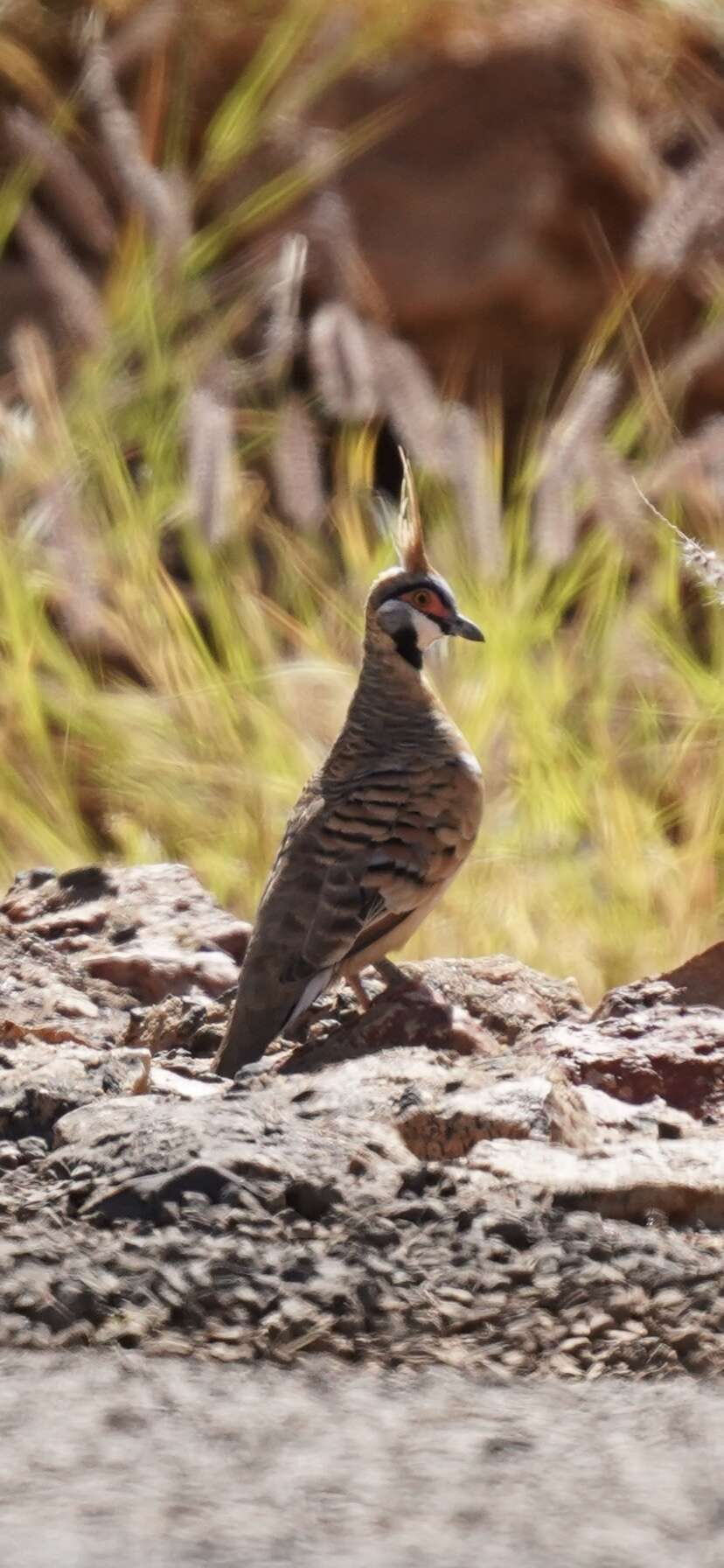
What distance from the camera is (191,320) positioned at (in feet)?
19.7

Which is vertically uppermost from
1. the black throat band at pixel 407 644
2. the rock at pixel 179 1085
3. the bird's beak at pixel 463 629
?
the bird's beak at pixel 463 629

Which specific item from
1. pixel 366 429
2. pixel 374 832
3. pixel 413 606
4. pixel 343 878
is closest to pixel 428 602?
pixel 413 606

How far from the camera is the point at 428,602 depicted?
379 centimetres

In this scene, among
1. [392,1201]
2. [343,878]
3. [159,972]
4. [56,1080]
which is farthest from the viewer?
[159,972]

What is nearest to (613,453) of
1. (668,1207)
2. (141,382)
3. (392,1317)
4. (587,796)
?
(587,796)

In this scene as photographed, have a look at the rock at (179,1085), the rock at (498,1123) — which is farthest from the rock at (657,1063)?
the rock at (179,1085)

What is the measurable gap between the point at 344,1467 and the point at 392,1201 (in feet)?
1.76

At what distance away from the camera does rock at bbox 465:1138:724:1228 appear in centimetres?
212

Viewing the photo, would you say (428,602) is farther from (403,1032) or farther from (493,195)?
(493,195)

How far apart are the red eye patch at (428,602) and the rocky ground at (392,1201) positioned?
987 millimetres

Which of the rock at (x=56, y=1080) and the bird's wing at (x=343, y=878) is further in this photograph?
the bird's wing at (x=343, y=878)

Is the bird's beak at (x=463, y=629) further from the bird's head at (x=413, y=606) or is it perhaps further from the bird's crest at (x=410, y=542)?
the bird's crest at (x=410, y=542)

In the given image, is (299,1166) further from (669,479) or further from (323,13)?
(323,13)

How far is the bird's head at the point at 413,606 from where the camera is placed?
3.79 m
